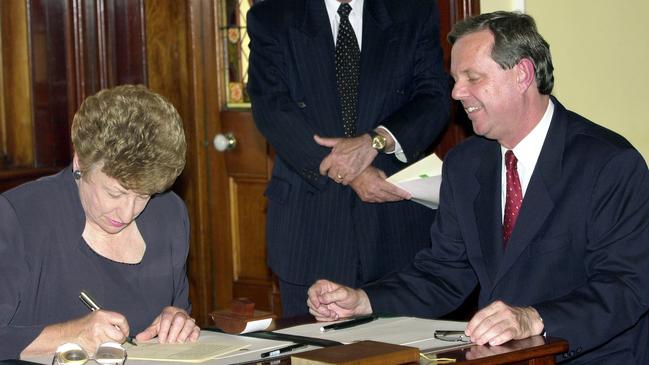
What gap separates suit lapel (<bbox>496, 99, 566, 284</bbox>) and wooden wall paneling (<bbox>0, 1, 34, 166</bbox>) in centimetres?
296

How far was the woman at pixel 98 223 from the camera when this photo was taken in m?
2.46

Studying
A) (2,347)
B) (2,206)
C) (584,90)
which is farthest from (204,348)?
(584,90)

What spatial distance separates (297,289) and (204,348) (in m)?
1.40

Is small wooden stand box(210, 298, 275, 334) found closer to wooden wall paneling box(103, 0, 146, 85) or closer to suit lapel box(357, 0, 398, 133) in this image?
suit lapel box(357, 0, 398, 133)

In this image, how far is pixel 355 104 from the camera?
3639 millimetres

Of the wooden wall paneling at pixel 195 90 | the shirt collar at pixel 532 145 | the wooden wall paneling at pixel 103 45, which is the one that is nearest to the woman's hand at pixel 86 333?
the shirt collar at pixel 532 145

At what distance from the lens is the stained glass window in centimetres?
532

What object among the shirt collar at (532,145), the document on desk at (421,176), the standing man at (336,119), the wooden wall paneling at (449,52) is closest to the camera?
the shirt collar at (532,145)

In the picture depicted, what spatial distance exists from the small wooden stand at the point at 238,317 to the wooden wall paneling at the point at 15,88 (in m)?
2.72

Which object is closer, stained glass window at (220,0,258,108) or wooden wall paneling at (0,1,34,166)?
wooden wall paneling at (0,1,34,166)

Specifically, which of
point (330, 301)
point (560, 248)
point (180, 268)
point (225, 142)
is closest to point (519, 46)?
point (560, 248)

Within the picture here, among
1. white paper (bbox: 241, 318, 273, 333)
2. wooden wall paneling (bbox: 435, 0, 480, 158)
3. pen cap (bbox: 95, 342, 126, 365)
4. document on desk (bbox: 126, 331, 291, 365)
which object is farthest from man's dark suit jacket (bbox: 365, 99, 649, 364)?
wooden wall paneling (bbox: 435, 0, 480, 158)

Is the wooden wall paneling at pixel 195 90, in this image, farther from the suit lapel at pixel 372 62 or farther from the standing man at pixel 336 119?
the suit lapel at pixel 372 62

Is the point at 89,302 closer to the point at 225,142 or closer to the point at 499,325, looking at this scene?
the point at 499,325
